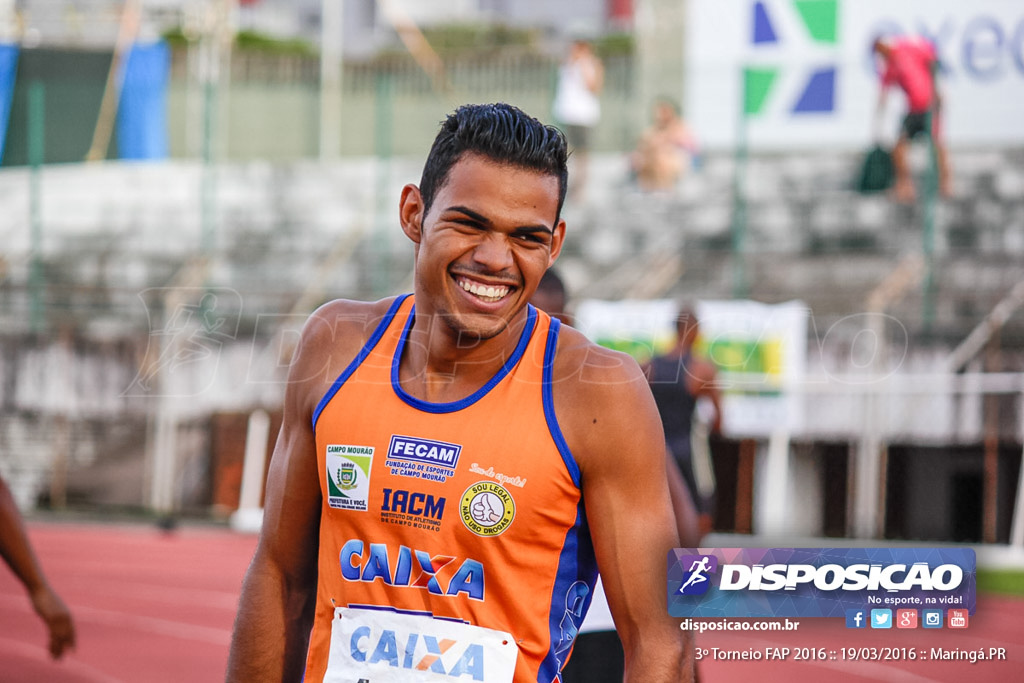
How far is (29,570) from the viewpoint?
372cm

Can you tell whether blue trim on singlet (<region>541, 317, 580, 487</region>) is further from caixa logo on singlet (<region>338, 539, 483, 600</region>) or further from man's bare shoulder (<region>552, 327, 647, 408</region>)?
caixa logo on singlet (<region>338, 539, 483, 600</region>)

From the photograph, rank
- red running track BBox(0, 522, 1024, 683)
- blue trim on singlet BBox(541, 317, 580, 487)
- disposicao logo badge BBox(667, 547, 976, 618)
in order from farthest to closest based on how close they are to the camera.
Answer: red running track BBox(0, 522, 1024, 683) < disposicao logo badge BBox(667, 547, 976, 618) < blue trim on singlet BBox(541, 317, 580, 487)

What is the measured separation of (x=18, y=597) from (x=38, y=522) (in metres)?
3.47

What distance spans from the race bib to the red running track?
1017mm

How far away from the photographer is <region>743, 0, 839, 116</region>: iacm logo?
42.5 feet

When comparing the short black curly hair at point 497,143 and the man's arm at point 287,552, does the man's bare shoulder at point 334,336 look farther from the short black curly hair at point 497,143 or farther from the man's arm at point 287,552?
the short black curly hair at point 497,143

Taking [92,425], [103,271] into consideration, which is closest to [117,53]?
[103,271]

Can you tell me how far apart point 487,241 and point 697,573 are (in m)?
0.78

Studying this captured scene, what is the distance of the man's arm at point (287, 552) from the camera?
233cm

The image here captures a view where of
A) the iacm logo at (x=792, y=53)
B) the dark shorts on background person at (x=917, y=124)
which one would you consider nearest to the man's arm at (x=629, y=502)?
the dark shorts on background person at (x=917, y=124)

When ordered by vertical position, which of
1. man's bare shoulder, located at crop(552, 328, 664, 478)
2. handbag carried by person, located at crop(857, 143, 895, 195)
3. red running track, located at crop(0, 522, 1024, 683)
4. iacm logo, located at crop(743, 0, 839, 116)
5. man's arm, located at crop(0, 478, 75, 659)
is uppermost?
iacm logo, located at crop(743, 0, 839, 116)

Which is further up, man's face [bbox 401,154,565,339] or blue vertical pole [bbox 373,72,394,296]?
blue vertical pole [bbox 373,72,394,296]

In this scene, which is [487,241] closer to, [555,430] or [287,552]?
[555,430]

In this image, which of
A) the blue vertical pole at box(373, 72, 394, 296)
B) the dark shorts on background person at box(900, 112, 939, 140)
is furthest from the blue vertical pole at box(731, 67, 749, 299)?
the blue vertical pole at box(373, 72, 394, 296)
